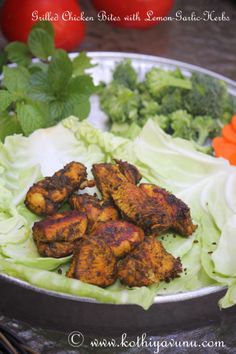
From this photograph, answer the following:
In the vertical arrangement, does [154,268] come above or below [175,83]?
below

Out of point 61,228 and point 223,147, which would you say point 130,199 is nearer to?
point 61,228

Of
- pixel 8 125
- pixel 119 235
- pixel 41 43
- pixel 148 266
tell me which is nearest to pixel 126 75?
pixel 41 43

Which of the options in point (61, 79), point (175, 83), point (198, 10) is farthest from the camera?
point (198, 10)

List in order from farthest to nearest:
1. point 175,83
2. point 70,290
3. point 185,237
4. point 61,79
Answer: point 175,83, point 61,79, point 185,237, point 70,290

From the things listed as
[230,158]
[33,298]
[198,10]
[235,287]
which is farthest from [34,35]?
[198,10]

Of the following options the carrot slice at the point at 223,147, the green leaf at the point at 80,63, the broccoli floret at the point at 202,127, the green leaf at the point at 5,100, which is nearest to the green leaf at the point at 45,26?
the green leaf at the point at 80,63

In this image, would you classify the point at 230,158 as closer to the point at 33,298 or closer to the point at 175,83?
the point at 175,83
